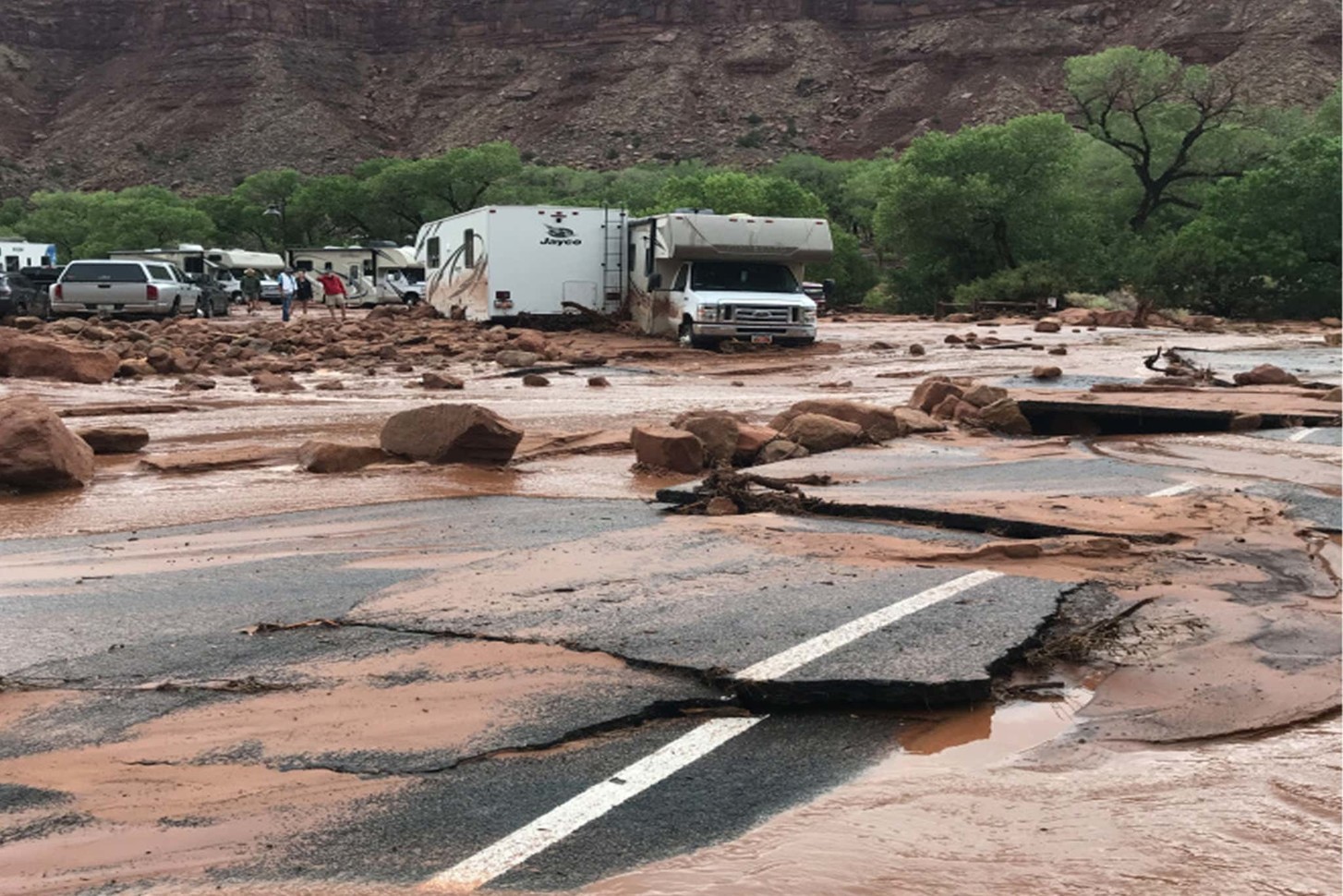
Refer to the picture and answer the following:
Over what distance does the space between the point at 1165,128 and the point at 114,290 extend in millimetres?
45365

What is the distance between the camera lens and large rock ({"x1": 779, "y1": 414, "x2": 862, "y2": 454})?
11883mm

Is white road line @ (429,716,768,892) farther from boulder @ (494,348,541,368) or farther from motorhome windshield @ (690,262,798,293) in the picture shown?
motorhome windshield @ (690,262,798,293)

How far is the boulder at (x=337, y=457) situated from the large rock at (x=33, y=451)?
1.74m

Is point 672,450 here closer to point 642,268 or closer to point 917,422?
point 917,422

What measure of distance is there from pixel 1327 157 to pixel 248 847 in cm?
4831

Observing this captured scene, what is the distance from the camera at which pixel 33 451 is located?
9.90m

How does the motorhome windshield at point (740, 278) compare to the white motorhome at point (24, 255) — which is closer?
the motorhome windshield at point (740, 278)

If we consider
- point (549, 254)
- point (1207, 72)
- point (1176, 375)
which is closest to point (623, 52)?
point (1207, 72)

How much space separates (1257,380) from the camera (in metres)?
16.8

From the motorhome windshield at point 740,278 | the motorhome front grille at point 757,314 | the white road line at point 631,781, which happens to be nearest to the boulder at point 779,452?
the white road line at point 631,781

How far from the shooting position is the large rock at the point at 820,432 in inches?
468

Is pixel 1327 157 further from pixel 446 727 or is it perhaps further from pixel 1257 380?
pixel 446 727

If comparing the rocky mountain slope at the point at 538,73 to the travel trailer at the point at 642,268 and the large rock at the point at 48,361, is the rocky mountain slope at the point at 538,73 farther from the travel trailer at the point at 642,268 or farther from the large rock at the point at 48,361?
the large rock at the point at 48,361

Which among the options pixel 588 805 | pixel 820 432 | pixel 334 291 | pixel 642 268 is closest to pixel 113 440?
pixel 820 432
